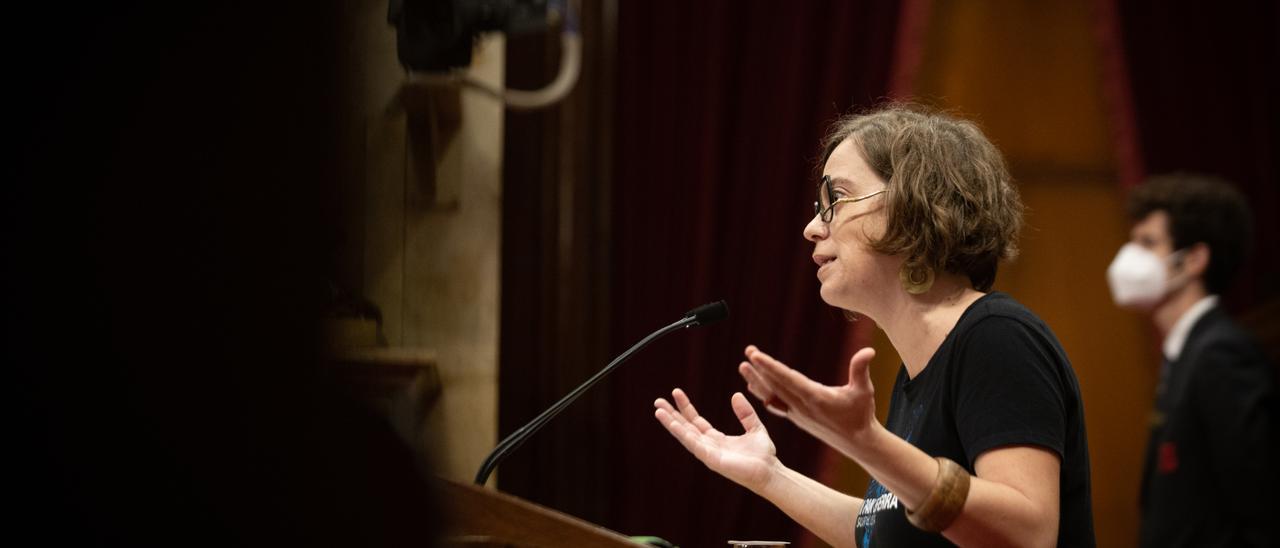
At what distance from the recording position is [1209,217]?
13.4 feet

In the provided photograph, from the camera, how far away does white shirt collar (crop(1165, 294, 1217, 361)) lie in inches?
156

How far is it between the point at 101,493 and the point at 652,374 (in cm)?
345

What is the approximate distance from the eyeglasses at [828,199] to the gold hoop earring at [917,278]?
0.16 metres

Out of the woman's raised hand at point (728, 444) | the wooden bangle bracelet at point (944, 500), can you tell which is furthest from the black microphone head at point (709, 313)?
the wooden bangle bracelet at point (944, 500)

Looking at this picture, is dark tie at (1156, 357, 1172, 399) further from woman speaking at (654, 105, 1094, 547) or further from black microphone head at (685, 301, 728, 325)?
black microphone head at (685, 301, 728, 325)

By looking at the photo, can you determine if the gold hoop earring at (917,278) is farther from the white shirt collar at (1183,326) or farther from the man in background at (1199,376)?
the white shirt collar at (1183,326)

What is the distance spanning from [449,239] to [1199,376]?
236cm

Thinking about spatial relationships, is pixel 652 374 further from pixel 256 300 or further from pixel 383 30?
pixel 256 300

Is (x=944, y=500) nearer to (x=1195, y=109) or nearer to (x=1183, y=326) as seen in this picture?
(x=1183, y=326)

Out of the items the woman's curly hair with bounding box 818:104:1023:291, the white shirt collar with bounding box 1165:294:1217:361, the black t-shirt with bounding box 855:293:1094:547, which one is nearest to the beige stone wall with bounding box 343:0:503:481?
the woman's curly hair with bounding box 818:104:1023:291

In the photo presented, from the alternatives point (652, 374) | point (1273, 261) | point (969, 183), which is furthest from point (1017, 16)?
point (969, 183)

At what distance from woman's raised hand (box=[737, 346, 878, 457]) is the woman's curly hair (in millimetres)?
618

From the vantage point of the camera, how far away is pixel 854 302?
198 cm

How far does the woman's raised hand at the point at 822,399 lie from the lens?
1.27 metres
